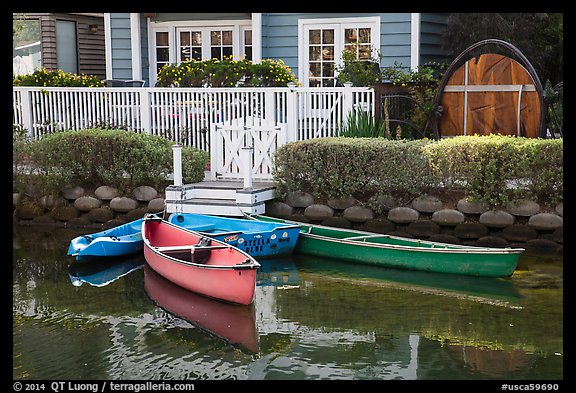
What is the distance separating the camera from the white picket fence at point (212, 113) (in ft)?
44.6

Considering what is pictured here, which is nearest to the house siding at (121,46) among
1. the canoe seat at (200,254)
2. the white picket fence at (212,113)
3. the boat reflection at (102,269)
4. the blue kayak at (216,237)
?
the white picket fence at (212,113)

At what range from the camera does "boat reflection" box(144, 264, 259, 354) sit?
833cm

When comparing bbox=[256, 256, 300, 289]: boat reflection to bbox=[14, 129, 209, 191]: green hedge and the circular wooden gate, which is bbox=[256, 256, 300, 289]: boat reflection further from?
the circular wooden gate

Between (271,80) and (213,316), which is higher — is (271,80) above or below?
above

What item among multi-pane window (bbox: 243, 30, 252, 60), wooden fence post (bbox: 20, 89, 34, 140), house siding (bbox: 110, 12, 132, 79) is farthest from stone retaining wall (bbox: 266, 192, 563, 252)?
house siding (bbox: 110, 12, 132, 79)

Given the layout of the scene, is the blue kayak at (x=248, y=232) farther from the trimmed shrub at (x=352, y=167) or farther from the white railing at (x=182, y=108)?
the white railing at (x=182, y=108)

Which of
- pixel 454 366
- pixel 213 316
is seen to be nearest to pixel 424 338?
pixel 454 366

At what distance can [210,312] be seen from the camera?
9227 mm

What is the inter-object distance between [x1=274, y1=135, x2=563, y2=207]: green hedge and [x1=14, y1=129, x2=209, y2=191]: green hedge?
1.95m

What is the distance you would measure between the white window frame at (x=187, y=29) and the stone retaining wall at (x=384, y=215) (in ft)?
17.0

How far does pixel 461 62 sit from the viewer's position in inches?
531

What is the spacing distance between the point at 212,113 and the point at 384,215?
157 inches
